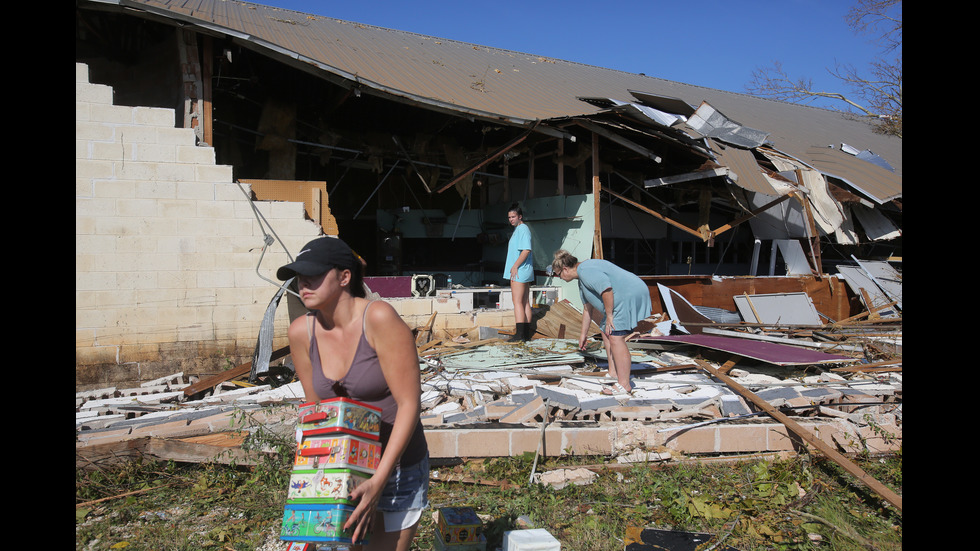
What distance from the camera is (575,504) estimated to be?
4062mm

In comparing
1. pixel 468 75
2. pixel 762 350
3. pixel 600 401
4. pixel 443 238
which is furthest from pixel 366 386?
pixel 443 238

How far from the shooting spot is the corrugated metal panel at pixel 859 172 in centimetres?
1231

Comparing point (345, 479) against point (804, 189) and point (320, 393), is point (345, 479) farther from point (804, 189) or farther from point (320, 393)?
point (804, 189)

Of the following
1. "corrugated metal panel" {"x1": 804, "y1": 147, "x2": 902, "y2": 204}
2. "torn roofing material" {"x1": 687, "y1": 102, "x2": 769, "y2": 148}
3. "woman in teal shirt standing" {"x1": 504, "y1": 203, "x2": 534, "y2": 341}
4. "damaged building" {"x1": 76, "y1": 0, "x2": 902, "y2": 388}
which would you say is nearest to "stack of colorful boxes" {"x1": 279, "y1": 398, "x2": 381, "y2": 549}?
"damaged building" {"x1": 76, "y1": 0, "x2": 902, "y2": 388}

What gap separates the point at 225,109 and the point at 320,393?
9.42 m

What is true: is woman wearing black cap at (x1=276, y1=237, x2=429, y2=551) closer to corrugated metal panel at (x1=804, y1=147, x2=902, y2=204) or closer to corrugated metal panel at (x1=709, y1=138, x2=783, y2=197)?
corrugated metal panel at (x1=709, y1=138, x2=783, y2=197)

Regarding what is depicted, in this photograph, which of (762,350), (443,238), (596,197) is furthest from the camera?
(443,238)

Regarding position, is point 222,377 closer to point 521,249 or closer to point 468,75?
point 521,249

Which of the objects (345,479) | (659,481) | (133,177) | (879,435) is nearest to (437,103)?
(133,177)

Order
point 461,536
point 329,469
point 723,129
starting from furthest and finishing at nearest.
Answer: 1. point 723,129
2. point 461,536
3. point 329,469

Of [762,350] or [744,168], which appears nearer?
[762,350]

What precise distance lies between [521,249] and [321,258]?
633 centimetres

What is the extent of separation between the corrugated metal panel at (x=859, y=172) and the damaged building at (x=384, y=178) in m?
0.07

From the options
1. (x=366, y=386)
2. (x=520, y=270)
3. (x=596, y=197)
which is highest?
(x=596, y=197)
